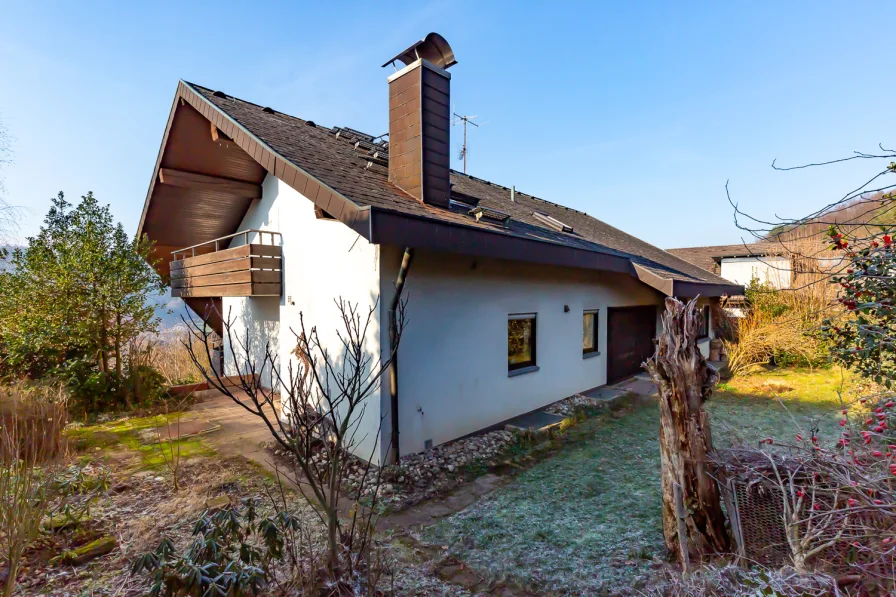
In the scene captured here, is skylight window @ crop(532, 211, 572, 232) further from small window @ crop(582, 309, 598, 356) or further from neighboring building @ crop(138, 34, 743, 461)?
small window @ crop(582, 309, 598, 356)

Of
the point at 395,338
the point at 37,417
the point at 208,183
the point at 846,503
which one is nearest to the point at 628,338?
the point at 395,338

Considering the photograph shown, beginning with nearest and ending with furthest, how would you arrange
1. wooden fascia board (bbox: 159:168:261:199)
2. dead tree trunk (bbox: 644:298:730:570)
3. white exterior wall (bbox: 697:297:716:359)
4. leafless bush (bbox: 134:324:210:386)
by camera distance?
dead tree trunk (bbox: 644:298:730:570), wooden fascia board (bbox: 159:168:261:199), leafless bush (bbox: 134:324:210:386), white exterior wall (bbox: 697:297:716:359)

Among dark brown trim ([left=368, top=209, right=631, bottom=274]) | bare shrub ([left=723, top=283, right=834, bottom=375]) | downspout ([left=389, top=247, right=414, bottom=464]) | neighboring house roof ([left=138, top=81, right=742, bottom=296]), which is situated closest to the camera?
dark brown trim ([left=368, top=209, right=631, bottom=274])

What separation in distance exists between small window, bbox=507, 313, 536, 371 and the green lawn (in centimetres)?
152

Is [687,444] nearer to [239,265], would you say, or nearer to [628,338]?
[239,265]

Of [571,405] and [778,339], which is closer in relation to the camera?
[571,405]

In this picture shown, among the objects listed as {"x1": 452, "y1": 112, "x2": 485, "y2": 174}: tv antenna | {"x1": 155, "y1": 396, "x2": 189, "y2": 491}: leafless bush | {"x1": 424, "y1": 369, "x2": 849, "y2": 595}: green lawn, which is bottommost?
{"x1": 424, "y1": 369, "x2": 849, "y2": 595}: green lawn

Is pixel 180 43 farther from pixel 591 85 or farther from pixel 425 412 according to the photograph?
pixel 591 85

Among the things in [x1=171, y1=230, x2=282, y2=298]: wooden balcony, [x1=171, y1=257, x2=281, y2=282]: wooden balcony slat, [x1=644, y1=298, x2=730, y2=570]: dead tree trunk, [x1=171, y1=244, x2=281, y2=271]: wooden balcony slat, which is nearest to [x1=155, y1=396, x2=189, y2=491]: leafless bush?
[x1=171, y1=230, x2=282, y2=298]: wooden balcony

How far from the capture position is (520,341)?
782 centimetres

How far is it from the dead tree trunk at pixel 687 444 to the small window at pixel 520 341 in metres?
4.19

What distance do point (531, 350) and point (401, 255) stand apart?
368 cm

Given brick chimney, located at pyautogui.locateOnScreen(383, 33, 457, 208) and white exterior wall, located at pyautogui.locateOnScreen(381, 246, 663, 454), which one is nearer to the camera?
white exterior wall, located at pyautogui.locateOnScreen(381, 246, 663, 454)

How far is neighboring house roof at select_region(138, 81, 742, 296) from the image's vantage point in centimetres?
484
